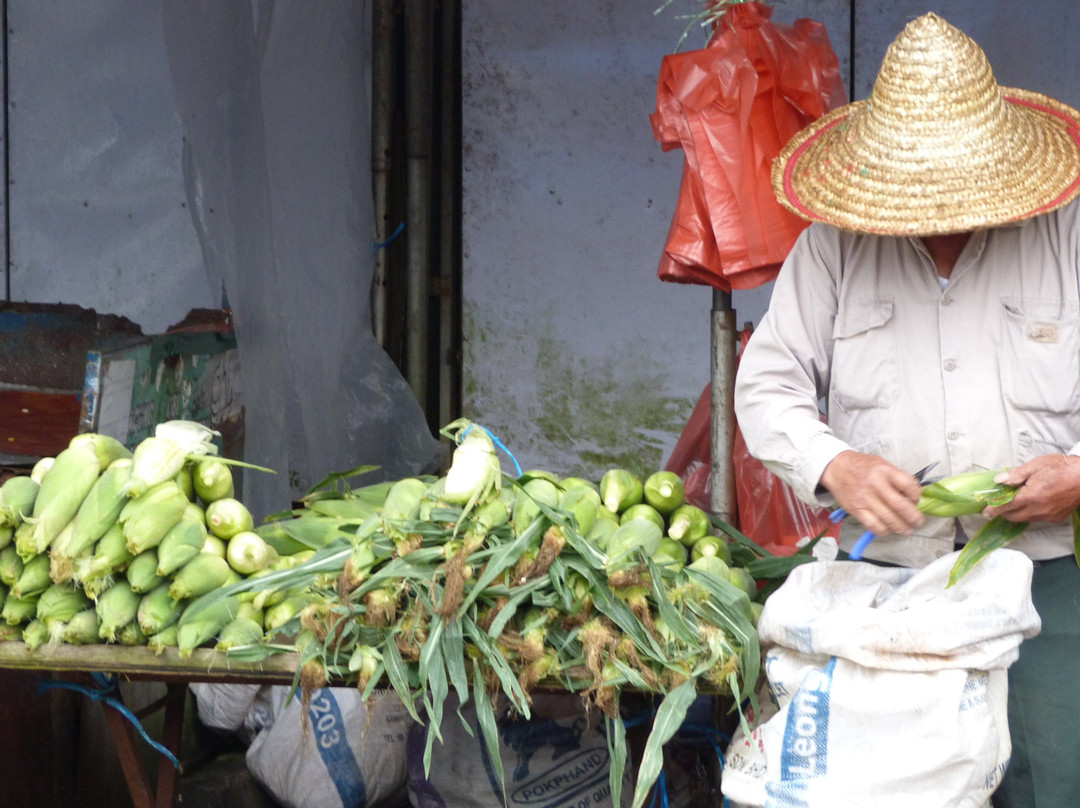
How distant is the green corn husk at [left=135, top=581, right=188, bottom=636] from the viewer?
2154mm

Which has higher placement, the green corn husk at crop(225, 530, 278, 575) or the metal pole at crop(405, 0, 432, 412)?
the metal pole at crop(405, 0, 432, 412)

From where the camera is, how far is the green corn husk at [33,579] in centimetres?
218

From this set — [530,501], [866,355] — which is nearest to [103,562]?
[530,501]

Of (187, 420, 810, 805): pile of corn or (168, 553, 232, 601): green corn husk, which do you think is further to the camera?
(168, 553, 232, 601): green corn husk

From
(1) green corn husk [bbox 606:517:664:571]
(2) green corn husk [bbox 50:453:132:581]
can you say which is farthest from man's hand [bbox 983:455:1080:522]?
(2) green corn husk [bbox 50:453:132:581]

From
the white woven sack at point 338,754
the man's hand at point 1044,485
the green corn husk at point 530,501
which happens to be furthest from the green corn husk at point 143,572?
the man's hand at point 1044,485

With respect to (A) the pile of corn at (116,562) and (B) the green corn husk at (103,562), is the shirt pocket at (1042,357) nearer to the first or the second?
(A) the pile of corn at (116,562)

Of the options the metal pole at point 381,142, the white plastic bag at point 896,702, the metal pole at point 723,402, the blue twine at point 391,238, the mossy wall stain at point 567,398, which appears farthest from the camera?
the blue twine at point 391,238

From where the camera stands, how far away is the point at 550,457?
4.95m

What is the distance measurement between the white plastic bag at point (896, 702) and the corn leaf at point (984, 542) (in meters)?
0.02

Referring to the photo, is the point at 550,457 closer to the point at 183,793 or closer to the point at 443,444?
the point at 443,444

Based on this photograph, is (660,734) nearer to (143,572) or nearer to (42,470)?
(143,572)

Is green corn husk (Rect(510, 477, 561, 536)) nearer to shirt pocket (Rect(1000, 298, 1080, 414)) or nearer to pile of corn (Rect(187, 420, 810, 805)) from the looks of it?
pile of corn (Rect(187, 420, 810, 805))

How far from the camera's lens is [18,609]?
2.19m
